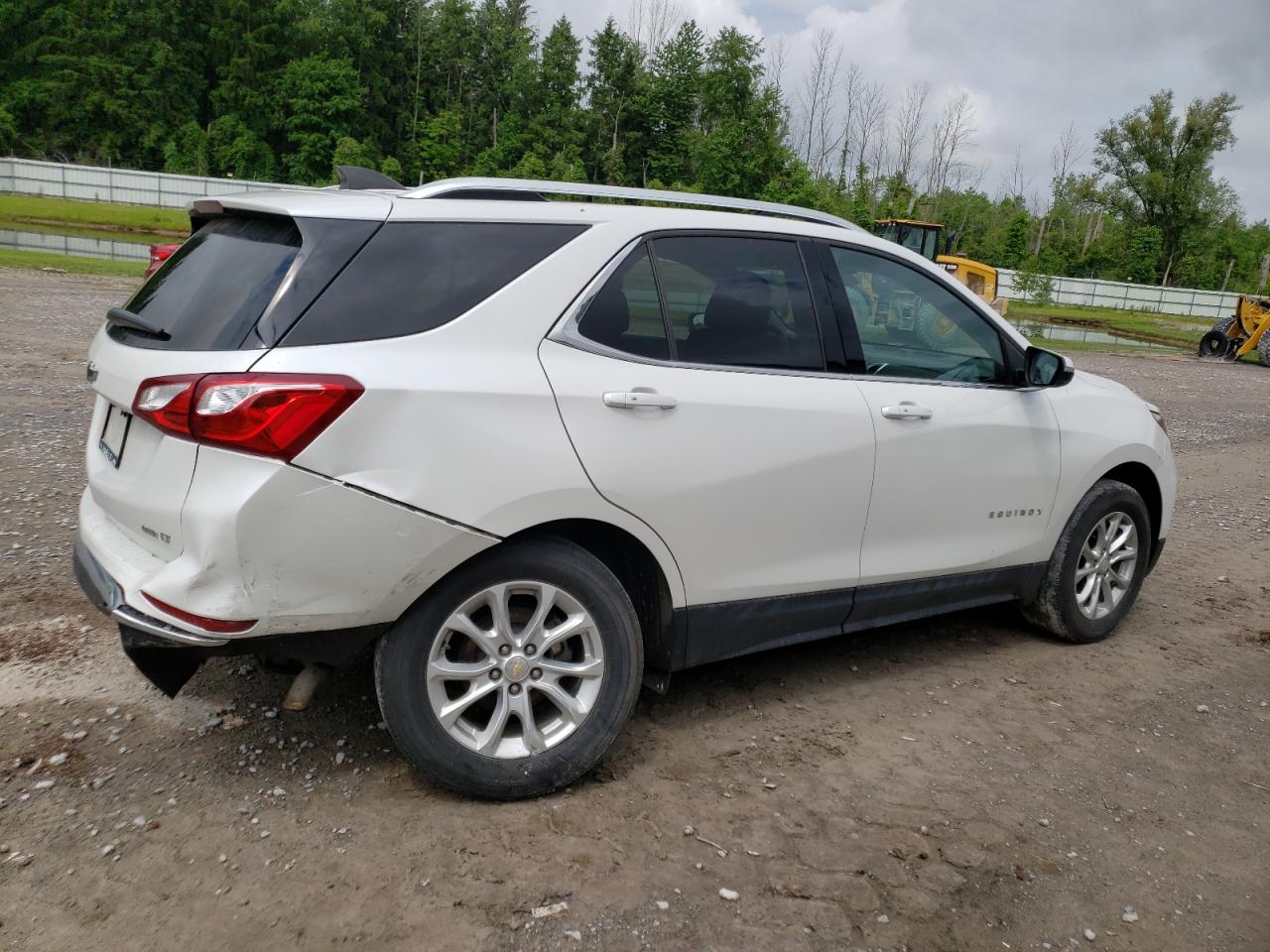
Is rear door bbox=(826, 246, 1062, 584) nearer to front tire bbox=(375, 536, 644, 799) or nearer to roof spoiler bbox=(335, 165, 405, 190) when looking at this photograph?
front tire bbox=(375, 536, 644, 799)

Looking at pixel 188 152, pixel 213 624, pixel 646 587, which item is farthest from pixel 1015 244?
pixel 213 624

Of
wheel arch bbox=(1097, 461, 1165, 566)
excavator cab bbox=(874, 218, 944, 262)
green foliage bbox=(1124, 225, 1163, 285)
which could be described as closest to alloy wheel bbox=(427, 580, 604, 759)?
wheel arch bbox=(1097, 461, 1165, 566)

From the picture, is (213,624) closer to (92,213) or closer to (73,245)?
(73,245)

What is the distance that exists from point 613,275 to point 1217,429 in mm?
12127

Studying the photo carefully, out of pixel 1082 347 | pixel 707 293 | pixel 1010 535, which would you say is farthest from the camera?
pixel 1082 347

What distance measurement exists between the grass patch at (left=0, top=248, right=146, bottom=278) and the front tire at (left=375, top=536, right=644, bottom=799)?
2090 centimetres

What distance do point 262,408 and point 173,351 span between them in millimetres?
436

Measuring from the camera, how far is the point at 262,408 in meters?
2.81

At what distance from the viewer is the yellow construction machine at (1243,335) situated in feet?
80.9

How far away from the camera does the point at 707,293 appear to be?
3.75 metres

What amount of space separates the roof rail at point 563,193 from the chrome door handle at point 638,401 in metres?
0.70

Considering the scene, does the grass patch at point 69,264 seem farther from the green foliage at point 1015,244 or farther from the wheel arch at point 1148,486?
the green foliage at point 1015,244

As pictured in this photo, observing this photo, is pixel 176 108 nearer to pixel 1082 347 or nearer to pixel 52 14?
pixel 52 14

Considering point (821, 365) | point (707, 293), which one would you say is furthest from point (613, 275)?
point (821, 365)
